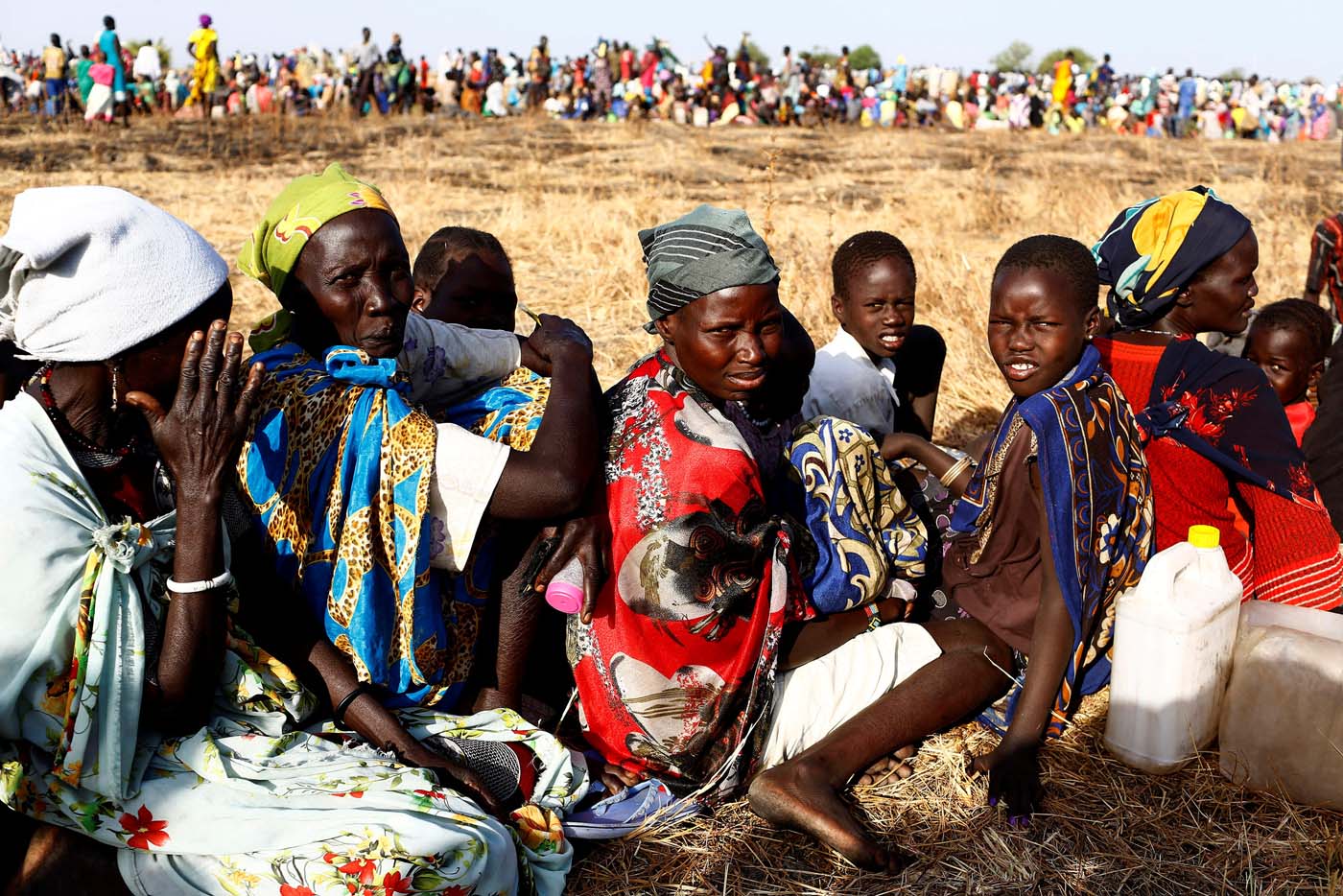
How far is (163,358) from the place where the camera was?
2.12m

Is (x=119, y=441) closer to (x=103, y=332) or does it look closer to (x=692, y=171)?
(x=103, y=332)

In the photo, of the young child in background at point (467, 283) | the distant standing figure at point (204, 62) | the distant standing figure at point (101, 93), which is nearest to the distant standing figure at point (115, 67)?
the distant standing figure at point (101, 93)

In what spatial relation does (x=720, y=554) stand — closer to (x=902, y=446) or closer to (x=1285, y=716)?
(x=902, y=446)

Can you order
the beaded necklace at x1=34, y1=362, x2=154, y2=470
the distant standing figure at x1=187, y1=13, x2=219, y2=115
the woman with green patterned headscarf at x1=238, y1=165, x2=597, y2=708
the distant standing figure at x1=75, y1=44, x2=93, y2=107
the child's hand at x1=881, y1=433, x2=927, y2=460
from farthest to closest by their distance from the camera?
the distant standing figure at x1=187, y1=13, x2=219, y2=115 → the distant standing figure at x1=75, y1=44, x2=93, y2=107 → the child's hand at x1=881, y1=433, x2=927, y2=460 → the woman with green patterned headscarf at x1=238, y1=165, x2=597, y2=708 → the beaded necklace at x1=34, y1=362, x2=154, y2=470

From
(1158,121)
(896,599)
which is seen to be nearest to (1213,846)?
(896,599)

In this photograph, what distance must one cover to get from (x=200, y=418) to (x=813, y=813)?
149 cm

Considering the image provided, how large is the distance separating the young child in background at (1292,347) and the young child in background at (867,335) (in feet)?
4.54

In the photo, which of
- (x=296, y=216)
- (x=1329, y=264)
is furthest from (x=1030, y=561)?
(x=1329, y=264)

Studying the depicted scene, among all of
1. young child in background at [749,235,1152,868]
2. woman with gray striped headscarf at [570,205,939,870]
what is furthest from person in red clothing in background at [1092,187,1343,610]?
woman with gray striped headscarf at [570,205,939,870]

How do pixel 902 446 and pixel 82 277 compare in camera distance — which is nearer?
pixel 82 277

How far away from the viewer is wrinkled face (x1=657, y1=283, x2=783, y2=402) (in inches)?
98.3

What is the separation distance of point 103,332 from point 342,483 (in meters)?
0.53

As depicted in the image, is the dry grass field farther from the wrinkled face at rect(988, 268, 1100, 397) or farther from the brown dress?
the wrinkled face at rect(988, 268, 1100, 397)

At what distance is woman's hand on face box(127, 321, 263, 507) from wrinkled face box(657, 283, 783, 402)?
97cm
